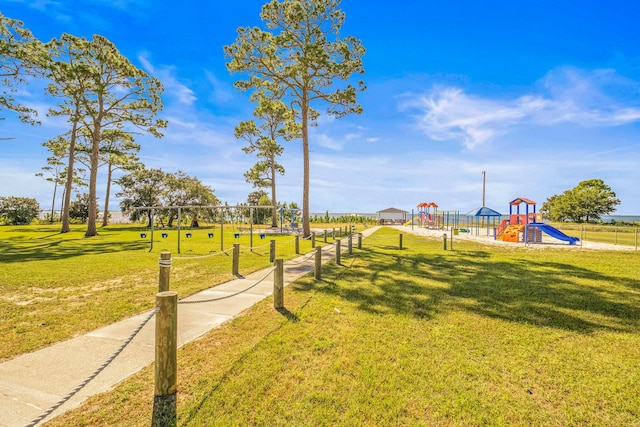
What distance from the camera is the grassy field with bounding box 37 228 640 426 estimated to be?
288 cm

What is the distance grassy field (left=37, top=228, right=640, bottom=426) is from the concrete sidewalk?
0.85 feet

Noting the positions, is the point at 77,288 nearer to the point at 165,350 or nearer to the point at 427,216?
the point at 165,350

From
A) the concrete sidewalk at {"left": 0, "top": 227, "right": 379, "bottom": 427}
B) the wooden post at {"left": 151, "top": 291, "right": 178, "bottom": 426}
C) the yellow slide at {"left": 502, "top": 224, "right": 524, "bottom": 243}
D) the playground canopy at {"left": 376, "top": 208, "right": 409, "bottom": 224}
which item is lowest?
the concrete sidewalk at {"left": 0, "top": 227, "right": 379, "bottom": 427}

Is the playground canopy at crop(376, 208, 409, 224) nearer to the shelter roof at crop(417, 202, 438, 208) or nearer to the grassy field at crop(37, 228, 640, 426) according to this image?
the shelter roof at crop(417, 202, 438, 208)

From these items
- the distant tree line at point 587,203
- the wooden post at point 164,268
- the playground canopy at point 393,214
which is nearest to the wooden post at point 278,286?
the wooden post at point 164,268

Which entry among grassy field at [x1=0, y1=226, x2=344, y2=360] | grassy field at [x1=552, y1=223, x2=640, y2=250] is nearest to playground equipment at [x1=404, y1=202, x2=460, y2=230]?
grassy field at [x1=552, y1=223, x2=640, y2=250]

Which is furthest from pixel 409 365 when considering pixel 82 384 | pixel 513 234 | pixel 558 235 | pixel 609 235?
pixel 609 235

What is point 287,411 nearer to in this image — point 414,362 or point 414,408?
point 414,408

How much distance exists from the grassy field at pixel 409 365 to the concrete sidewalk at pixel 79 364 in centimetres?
26

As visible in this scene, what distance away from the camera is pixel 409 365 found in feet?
12.4

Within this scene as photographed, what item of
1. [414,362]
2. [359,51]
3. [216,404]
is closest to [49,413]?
[216,404]

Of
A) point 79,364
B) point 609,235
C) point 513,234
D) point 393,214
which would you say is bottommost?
point 79,364

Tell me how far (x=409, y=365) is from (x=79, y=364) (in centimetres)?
395

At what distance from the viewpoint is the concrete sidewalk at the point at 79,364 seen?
2.91m
